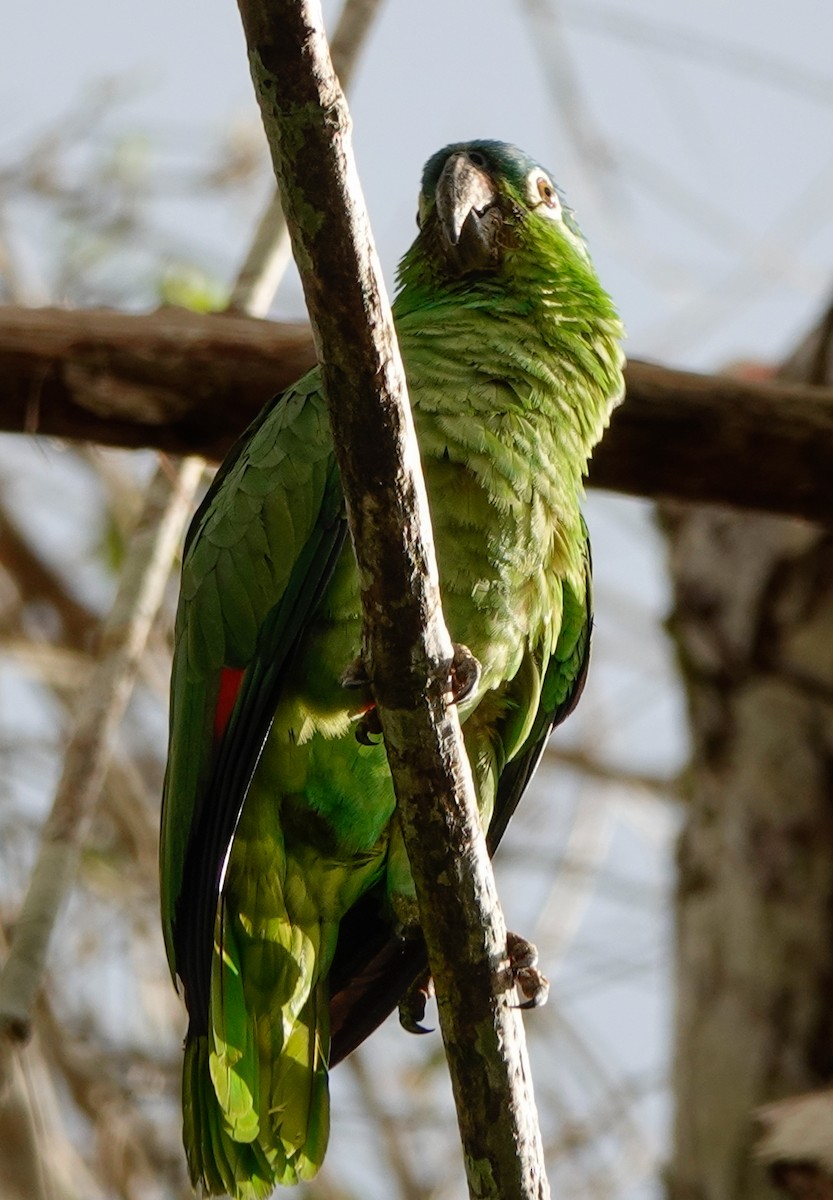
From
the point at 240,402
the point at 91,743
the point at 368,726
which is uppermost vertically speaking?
the point at 240,402

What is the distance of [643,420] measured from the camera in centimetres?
353

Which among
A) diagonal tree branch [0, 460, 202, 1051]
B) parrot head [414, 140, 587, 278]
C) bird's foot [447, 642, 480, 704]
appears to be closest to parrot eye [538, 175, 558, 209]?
parrot head [414, 140, 587, 278]

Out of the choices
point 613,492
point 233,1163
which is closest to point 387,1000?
point 233,1163

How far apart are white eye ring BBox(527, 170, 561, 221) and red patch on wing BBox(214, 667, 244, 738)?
1389mm

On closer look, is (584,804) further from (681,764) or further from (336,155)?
(336,155)

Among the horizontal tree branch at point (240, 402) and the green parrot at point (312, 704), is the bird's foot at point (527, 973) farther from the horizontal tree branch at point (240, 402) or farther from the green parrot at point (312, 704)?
the horizontal tree branch at point (240, 402)

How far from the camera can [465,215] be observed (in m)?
3.29

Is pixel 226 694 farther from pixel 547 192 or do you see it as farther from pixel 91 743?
pixel 547 192

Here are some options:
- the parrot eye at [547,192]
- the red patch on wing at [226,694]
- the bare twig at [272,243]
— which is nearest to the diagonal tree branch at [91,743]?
the red patch on wing at [226,694]

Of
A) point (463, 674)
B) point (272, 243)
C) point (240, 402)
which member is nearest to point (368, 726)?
point (463, 674)

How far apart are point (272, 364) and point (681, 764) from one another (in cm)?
253

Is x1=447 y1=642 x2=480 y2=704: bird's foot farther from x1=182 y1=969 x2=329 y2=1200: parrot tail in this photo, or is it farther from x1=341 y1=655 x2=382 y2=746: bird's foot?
x1=182 y1=969 x2=329 y2=1200: parrot tail

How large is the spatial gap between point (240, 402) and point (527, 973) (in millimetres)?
1548

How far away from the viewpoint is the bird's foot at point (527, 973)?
8.52 ft
